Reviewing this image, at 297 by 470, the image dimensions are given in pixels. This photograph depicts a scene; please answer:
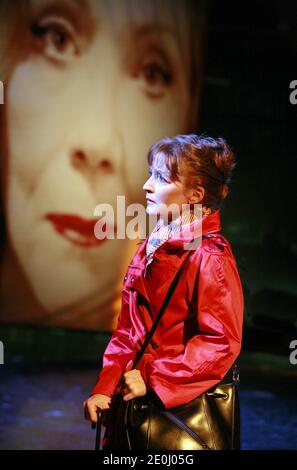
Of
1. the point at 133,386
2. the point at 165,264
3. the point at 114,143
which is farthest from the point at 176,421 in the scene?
the point at 114,143

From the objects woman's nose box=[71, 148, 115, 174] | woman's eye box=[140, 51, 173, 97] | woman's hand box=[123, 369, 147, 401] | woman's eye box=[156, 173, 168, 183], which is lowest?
woman's hand box=[123, 369, 147, 401]

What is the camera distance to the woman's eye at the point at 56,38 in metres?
5.37

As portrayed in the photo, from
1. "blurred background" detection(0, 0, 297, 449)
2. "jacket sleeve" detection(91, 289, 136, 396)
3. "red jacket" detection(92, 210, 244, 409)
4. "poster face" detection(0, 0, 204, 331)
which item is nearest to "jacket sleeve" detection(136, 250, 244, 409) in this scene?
"red jacket" detection(92, 210, 244, 409)

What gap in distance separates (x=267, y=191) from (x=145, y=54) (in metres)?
1.76

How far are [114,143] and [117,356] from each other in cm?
403

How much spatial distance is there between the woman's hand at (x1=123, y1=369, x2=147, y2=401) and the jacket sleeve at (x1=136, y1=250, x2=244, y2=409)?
2 centimetres

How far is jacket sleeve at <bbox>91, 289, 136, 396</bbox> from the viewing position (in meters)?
1.73

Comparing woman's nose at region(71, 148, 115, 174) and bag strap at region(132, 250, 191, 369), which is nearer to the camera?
bag strap at region(132, 250, 191, 369)

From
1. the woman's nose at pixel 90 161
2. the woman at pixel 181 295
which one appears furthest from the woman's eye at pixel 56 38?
the woman at pixel 181 295

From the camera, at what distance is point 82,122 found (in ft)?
18.2

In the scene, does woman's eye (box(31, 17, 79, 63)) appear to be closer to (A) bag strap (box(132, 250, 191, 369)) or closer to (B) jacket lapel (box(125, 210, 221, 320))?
(B) jacket lapel (box(125, 210, 221, 320))

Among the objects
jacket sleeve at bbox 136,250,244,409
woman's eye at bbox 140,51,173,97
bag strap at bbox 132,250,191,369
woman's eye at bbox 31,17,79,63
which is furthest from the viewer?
woman's eye at bbox 140,51,173,97

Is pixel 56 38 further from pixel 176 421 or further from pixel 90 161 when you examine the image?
pixel 176 421

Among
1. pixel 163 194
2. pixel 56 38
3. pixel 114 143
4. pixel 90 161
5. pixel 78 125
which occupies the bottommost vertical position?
pixel 163 194
